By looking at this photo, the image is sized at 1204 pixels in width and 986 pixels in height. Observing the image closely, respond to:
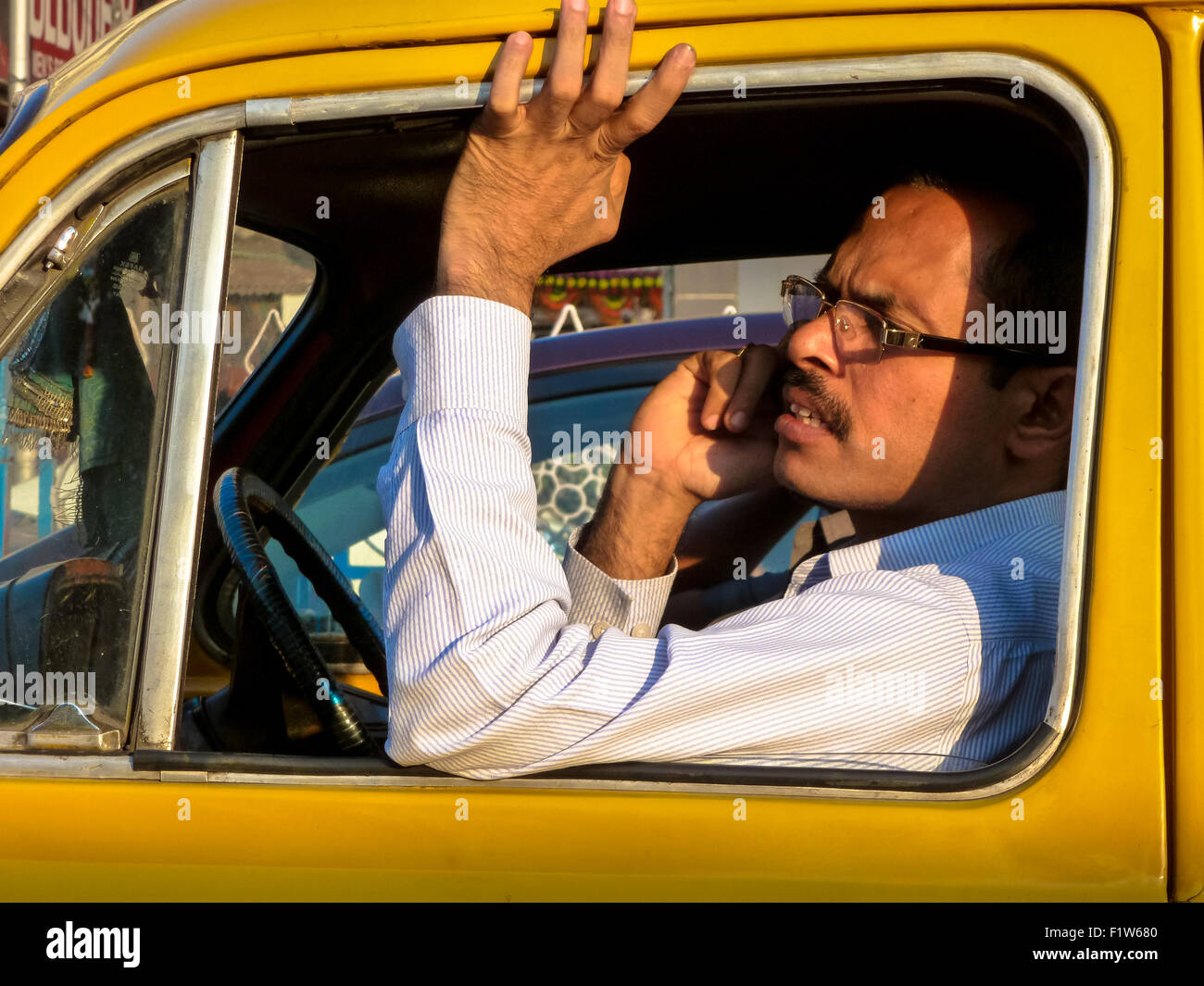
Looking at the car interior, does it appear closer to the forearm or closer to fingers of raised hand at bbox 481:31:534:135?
fingers of raised hand at bbox 481:31:534:135

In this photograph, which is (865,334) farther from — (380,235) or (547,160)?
(380,235)

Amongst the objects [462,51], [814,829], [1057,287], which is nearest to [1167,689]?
[814,829]

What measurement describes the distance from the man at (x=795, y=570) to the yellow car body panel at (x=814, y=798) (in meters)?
0.08

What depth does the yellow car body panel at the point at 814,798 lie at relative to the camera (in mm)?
1156

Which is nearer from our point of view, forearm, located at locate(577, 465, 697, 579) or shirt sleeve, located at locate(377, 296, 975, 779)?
shirt sleeve, located at locate(377, 296, 975, 779)

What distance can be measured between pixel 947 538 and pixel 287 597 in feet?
2.91

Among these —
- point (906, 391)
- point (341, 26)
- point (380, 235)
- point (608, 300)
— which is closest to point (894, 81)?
point (906, 391)

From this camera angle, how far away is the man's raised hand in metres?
1.29

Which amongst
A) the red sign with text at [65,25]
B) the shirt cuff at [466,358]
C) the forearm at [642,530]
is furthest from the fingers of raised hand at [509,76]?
the red sign with text at [65,25]

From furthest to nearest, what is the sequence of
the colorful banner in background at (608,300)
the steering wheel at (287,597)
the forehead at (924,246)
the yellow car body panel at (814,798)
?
the colorful banner in background at (608,300), the forehead at (924,246), the steering wheel at (287,597), the yellow car body panel at (814,798)

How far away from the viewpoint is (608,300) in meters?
12.0

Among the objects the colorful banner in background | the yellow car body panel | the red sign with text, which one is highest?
the red sign with text

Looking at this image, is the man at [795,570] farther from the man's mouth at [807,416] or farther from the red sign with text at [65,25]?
the red sign with text at [65,25]

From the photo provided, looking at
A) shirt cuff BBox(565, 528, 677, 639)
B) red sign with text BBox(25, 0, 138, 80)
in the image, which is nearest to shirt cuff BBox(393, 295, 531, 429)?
shirt cuff BBox(565, 528, 677, 639)
